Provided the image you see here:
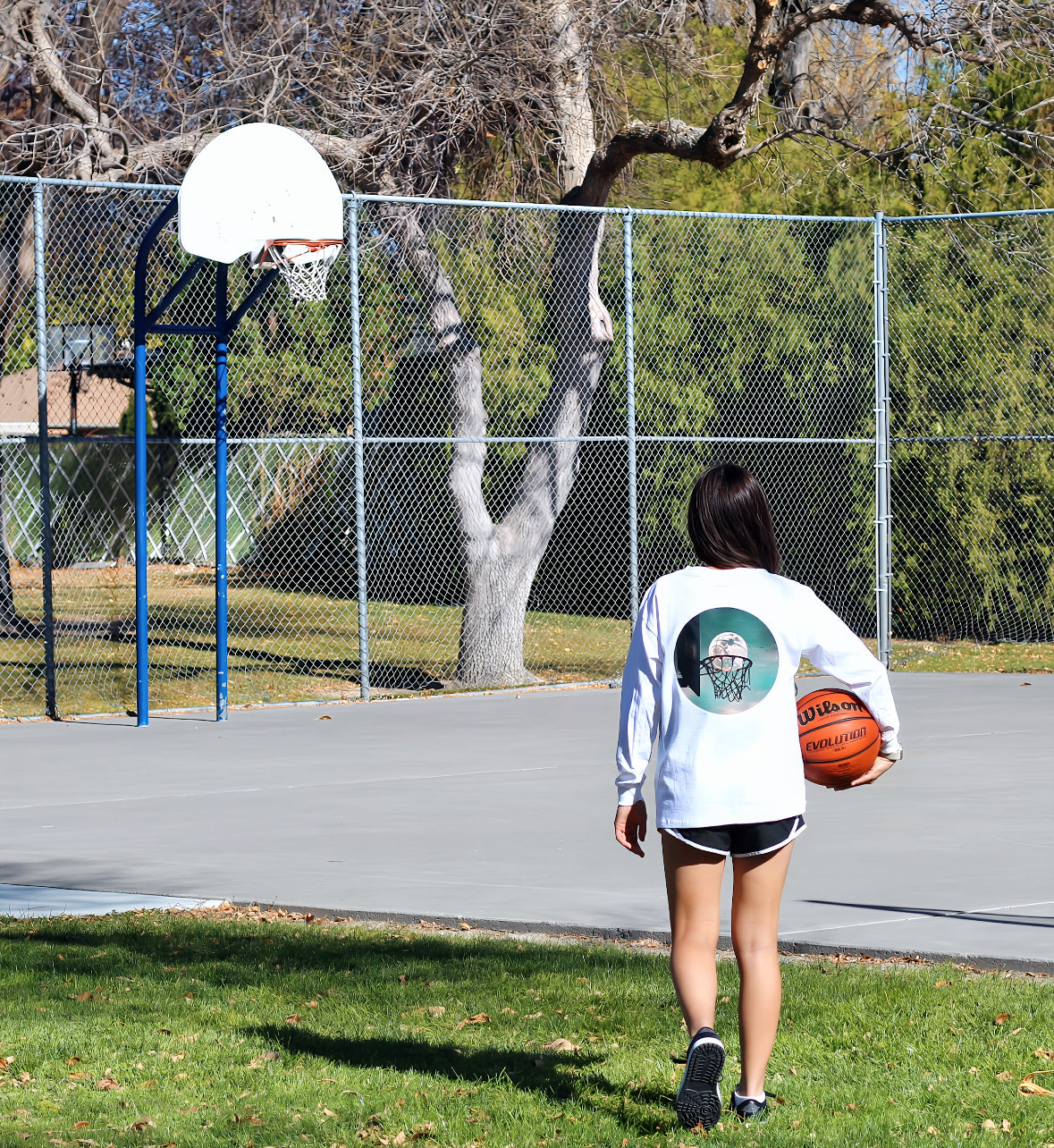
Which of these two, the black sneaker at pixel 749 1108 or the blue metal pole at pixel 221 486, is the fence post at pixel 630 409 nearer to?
the blue metal pole at pixel 221 486

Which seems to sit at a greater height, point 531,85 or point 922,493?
point 531,85

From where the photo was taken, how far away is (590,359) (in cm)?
1513

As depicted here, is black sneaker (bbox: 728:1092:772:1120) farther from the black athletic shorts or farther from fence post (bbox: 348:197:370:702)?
fence post (bbox: 348:197:370:702)

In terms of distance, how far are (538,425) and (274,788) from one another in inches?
258

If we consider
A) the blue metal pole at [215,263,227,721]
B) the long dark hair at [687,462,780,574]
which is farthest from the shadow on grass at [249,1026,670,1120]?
the blue metal pole at [215,263,227,721]

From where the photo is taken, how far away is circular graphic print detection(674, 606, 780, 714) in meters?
4.27

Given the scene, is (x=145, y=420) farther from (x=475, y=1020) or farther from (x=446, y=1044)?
(x=446, y=1044)

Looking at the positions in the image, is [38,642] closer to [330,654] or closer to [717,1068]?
[330,654]

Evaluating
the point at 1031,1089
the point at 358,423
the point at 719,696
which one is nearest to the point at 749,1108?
the point at 1031,1089

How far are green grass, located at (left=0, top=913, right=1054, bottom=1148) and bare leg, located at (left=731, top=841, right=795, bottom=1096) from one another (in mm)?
258

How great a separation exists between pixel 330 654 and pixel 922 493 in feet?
21.1

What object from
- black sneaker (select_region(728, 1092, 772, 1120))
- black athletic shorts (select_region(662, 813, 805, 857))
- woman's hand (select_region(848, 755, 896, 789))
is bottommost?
black sneaker (select_region(728, 1092, 772, 1120))

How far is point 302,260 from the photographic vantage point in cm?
1198

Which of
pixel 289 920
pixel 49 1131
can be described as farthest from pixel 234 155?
pixel 49 1131
